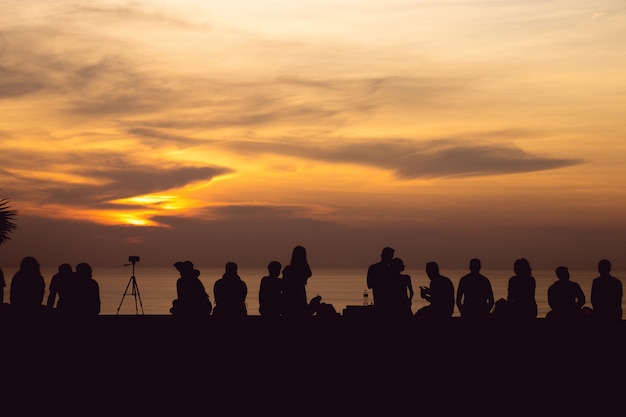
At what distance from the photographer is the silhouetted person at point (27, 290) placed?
49.8 ft

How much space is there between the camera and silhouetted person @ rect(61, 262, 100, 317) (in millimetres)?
15117

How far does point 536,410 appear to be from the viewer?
11289mm

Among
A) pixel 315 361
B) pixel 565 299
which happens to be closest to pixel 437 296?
pixel 565 299

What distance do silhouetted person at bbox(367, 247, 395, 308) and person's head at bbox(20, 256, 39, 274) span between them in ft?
18.1

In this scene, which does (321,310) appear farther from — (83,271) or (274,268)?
(83,271)

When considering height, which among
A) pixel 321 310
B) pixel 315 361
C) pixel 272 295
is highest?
pixel 272 295

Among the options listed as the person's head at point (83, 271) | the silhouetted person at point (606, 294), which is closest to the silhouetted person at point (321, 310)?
the person's head at point (83, 271)

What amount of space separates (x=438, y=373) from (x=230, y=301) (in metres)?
3.98

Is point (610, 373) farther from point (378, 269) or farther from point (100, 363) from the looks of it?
point (100, 363)

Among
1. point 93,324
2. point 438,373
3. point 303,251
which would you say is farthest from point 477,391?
point 93,324

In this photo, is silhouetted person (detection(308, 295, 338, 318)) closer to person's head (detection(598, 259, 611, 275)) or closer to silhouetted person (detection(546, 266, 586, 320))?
silhouetted person (detection(546, 266, 586, 320))

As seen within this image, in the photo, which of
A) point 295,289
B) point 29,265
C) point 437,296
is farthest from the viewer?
point 437,296

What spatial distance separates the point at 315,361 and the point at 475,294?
347cm

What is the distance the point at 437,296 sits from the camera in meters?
15.7
